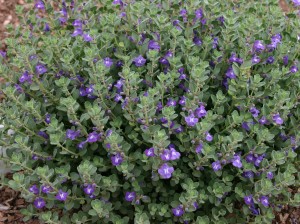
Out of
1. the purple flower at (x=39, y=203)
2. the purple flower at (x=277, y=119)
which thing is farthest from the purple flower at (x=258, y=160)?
the purple flower at (x=39, y=203)

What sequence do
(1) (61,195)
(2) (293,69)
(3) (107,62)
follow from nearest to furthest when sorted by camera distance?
(1) (61,195) → (3) (107,62) → (2) (293,69)

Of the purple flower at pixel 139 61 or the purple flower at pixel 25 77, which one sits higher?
the purple flower at pixel 139 61

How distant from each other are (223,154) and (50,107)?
1.33m

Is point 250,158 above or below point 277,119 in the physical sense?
below

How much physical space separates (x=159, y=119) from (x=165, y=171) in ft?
1.35

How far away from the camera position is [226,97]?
3277mm

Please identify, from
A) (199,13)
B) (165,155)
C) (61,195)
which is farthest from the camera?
(199,13)

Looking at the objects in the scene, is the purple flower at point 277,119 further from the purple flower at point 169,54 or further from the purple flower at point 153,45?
the purple flower at point 153,45

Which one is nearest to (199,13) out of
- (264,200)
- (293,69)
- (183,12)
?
(183,12)

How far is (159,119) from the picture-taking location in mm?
3057

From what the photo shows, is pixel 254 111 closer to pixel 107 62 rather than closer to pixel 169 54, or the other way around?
pixel 169 54

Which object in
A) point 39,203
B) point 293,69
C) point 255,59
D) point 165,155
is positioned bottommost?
point 39,203

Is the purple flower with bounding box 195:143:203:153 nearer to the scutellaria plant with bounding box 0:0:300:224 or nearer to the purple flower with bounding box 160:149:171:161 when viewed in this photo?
the scutellaria plant with bounding box 0:0:300:224

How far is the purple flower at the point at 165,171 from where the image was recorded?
2789 mm
